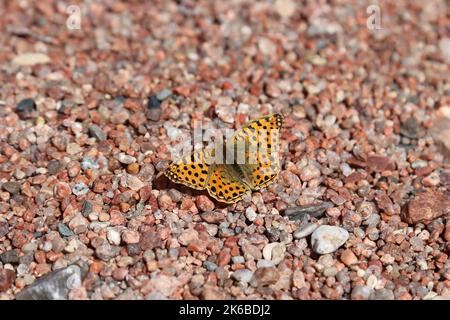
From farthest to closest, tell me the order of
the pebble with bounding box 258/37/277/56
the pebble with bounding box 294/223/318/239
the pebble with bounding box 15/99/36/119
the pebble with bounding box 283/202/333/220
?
the pebble with bounding box 258/37/277/56
the pebble with bounding box 15/99/36/119
the pebble with bounding box 283/202/333/220
the pebble with bounding box 294/223/318/239

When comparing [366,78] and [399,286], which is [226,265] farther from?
[366,78]

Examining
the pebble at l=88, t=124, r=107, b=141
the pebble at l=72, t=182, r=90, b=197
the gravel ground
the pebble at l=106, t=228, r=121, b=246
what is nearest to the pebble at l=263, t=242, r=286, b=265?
the gravel ground

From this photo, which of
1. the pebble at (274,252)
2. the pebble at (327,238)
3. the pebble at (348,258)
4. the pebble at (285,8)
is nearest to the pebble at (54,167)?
the pebble at (274,252)

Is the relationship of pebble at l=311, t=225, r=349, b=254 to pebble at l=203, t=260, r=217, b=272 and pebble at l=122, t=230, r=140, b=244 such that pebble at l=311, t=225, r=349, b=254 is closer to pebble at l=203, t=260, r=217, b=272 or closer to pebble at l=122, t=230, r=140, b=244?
pebble at l=203, t=260, r=217, b=272

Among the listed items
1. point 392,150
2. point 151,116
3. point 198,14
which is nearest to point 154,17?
point 198,14

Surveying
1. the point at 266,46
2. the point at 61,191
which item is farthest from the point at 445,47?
the point at 61,191

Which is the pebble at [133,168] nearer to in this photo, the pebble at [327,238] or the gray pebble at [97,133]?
the gray pebble at [97,133]
